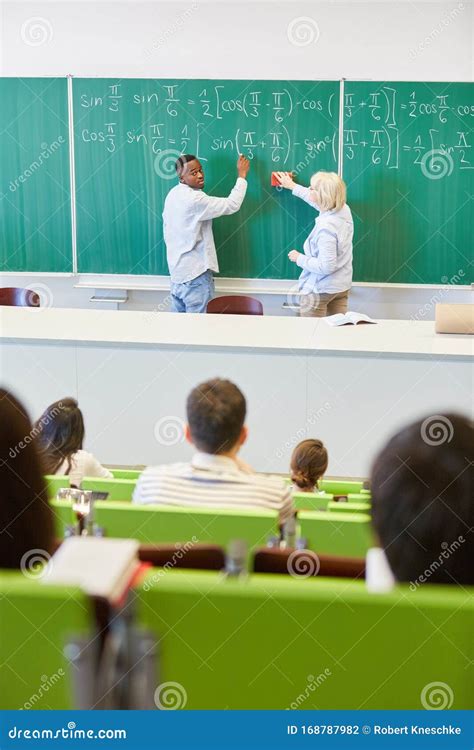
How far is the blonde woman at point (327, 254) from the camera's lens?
5.69m

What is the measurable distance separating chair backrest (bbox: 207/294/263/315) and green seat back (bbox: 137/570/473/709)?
153 inches

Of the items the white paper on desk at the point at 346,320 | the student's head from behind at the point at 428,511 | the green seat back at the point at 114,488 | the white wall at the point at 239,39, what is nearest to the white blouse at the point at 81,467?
the green seat back at the point at 114,488

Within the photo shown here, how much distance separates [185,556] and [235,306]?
3.54 metres

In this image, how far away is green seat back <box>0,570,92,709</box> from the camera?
1449mm

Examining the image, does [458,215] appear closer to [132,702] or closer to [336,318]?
[336,318]

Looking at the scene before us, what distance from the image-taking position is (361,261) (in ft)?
21.6

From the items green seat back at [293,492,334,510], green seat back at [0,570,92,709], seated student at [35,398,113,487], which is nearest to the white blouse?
seated student at [35,398,113,487]

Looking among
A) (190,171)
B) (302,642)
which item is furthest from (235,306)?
(302,642)

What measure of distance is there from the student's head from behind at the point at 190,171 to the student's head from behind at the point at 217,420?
366cm

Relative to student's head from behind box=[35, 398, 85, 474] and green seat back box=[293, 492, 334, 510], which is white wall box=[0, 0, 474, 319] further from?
green seat back box=[293, 492, 334, 510]

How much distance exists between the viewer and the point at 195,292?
639cm

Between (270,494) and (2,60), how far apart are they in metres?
5.29

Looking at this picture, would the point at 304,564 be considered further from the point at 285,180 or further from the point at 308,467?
the point at 285,180

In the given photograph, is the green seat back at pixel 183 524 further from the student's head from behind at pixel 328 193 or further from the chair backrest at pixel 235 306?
the student's head from behind at pixel 328 193
